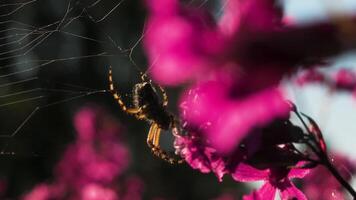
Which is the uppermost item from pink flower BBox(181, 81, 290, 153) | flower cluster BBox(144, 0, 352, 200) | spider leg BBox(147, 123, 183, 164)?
flower cluster BBox(144, 0, 352, 200)

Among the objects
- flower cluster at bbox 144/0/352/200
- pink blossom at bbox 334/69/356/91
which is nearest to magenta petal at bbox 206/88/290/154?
flower cluster at bbox 144/0/352/200

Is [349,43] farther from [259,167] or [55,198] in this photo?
[55,198]

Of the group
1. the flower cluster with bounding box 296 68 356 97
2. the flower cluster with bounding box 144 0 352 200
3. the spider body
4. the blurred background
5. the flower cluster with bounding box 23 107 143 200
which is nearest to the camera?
the flower cluster with bounding box 144 0 352 200

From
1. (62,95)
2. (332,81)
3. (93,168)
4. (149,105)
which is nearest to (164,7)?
(332,81)

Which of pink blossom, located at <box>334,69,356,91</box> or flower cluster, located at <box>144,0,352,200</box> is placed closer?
flower cluster, located at <box>144,0,352,200</box>

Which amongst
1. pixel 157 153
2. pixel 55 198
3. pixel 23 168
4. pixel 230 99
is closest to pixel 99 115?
pixel 55 198

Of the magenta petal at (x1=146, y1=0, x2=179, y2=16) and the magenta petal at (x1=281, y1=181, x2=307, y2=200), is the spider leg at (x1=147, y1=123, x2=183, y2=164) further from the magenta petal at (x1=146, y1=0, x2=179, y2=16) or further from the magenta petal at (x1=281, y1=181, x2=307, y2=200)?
the magenta petal at (x1=146, y1=0, x2=179, y2=16)

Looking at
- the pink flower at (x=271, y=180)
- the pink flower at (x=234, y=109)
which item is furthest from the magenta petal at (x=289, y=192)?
the pink flower at (x=234, y=109)
